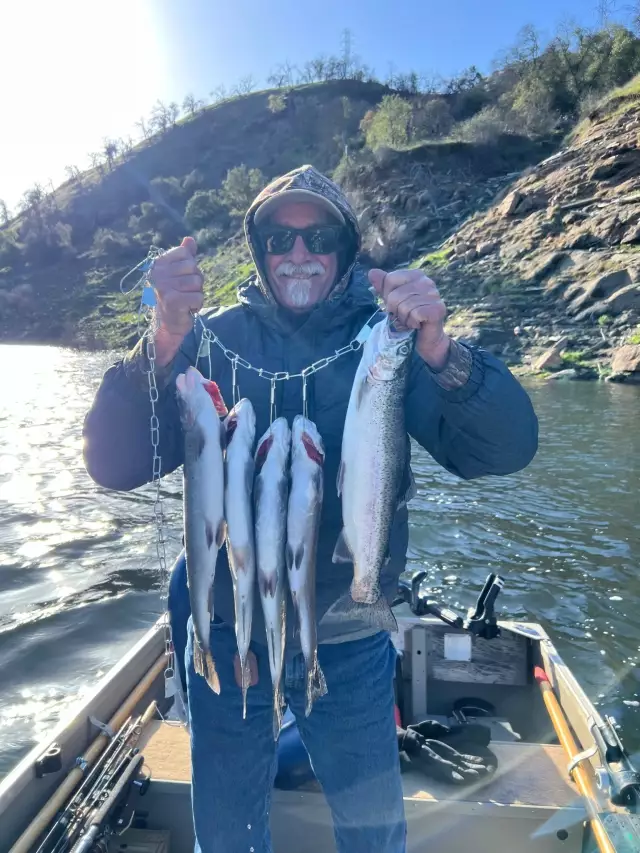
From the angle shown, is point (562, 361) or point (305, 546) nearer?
point (305, 546)

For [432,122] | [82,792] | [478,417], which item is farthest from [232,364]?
[432,122]

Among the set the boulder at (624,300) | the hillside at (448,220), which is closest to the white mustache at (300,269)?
the hillside at (448,220)

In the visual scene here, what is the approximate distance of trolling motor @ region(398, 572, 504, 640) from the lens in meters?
5.49

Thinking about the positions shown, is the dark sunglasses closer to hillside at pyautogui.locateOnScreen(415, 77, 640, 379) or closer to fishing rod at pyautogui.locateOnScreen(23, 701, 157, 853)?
fishing rod at pyautogui.locateOnScreen(23, 701, 157, 853)

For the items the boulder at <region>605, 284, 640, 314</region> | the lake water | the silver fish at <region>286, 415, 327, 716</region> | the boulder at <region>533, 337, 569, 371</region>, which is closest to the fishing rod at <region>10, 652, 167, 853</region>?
the silver fish at <region>286, 415, 327, 716</region>

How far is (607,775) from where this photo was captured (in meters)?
3.78

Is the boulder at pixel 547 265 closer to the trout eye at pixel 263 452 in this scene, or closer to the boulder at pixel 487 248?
the boulder at pixel 487 248

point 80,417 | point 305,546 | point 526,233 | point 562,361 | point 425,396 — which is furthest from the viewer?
point 526,233

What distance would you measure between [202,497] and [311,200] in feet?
5.65

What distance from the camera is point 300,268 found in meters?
3.36

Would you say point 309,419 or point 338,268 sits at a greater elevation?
point 338,268

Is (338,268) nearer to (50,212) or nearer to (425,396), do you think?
(425,396)

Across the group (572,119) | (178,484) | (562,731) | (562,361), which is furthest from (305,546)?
(572,119)

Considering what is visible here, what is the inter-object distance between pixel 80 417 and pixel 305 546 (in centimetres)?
2520
